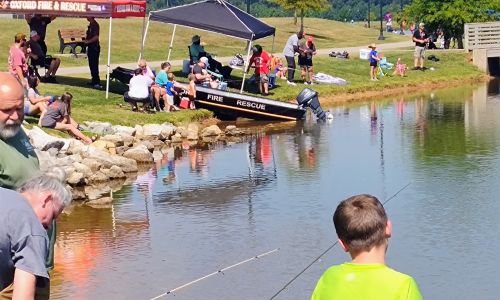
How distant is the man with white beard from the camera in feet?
21.4

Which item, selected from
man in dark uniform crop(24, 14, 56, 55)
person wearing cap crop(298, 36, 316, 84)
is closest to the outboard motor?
person wearing cap crop(298, 36, 316, 84)

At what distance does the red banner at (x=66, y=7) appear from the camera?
27297 mm

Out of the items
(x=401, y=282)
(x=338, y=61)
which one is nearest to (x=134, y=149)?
(x=401, y=282)

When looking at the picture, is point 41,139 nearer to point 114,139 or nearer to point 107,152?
point 107,152

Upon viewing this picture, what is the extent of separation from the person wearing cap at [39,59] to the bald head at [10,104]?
21309mm

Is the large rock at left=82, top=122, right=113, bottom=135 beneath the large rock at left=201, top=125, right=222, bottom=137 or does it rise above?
above

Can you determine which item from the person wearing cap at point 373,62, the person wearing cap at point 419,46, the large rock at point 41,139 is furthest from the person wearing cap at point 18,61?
the person wearing cap at point 419,46

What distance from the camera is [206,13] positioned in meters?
31.4

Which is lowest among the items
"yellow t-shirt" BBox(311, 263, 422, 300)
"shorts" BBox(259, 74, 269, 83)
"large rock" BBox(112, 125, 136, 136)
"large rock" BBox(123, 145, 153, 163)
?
"large rock" BBox(123, 145, 153, 163)

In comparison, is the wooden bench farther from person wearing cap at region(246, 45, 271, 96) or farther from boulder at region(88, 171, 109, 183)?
boulder at region(88, 171, 109, 183)

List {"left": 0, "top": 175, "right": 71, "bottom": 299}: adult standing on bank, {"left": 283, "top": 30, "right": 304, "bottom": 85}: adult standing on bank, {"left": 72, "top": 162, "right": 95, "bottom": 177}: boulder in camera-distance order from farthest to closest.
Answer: {"left": 283, "top": 30, "right": 304, "bottom": 85}: adult standing on bank, {"left": 72, "top": 162, "right": 95, "bottom": 177}: boulder, {"left": 0, "top": 175, "right": 71, "bottom": 299}: adult standing on bank

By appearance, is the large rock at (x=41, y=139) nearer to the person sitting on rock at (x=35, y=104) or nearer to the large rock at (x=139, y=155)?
the large rock at (x=139, y=155)

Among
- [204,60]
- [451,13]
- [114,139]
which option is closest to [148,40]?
[451,13]

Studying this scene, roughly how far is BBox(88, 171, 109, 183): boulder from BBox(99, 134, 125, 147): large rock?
2987 mm
